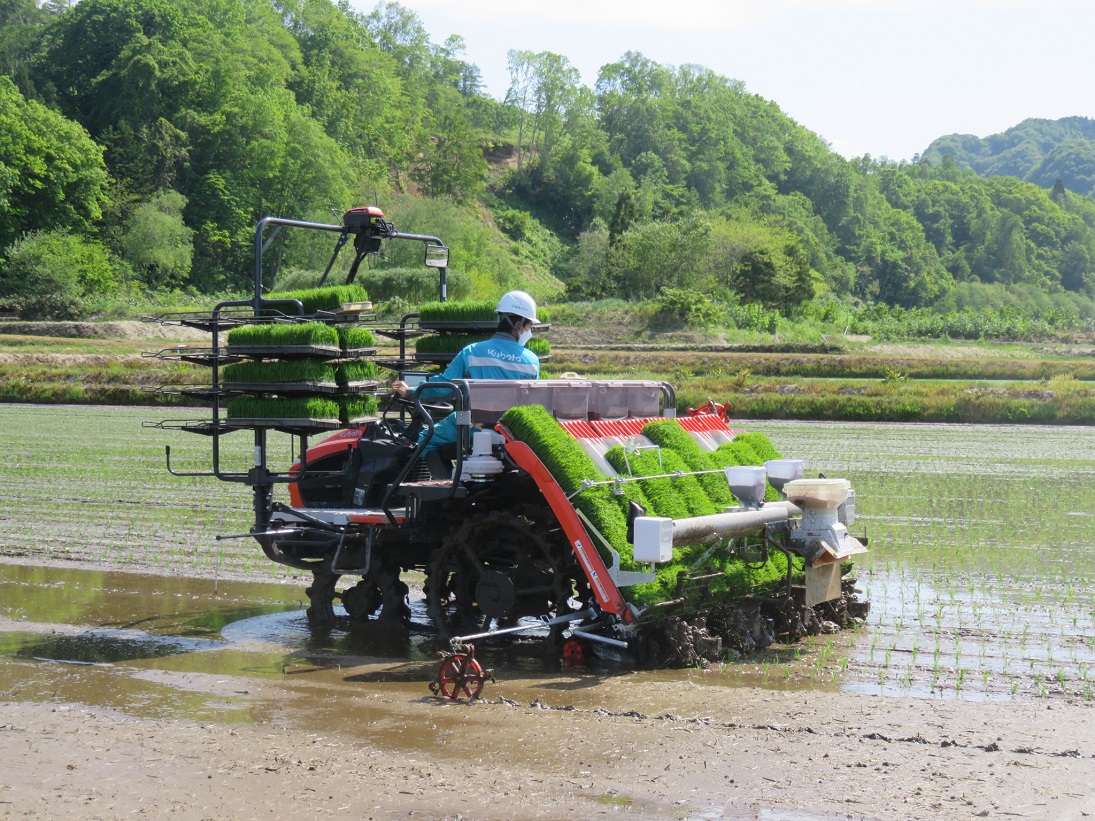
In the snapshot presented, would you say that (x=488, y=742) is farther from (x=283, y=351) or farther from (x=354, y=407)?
(x=354, y=407)

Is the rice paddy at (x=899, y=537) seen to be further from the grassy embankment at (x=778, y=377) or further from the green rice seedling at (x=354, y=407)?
the grassy embankment at (x=778, y=377)

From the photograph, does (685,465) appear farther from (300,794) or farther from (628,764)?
(300,794)

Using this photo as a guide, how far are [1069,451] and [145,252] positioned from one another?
216 feet

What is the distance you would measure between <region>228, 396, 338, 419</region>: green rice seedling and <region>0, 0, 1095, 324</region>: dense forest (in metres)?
49.4

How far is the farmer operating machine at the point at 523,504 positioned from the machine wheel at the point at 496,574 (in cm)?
2

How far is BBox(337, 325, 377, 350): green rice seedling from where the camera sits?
9180mm

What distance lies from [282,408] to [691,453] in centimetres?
300

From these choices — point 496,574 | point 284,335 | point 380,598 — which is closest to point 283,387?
point 284,335

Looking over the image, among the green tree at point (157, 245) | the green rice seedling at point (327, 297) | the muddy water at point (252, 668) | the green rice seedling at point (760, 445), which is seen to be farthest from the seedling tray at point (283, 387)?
the green tree at point (157, 245)

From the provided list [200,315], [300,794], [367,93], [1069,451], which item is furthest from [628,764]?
[367,93]

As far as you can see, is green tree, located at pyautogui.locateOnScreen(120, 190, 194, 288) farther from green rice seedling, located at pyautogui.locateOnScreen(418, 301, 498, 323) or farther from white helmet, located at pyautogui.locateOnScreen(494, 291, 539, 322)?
white helmet, located at pyautogui.locateOnScreen(494, 291, 539, 322)

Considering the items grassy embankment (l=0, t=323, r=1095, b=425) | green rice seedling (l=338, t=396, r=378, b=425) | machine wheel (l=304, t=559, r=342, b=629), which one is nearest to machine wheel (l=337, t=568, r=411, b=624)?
machine wheel (l=304, t=559, r=342, b=629)

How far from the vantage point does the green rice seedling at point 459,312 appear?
392 inches

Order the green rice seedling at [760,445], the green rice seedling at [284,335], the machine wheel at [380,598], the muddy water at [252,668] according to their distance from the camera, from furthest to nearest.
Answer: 1. the green rice seedling at [760,445]
2. the machine wheel at [380,598]
3. the green rice seedling at [284,335]
4. the muddy water at [252,668]
